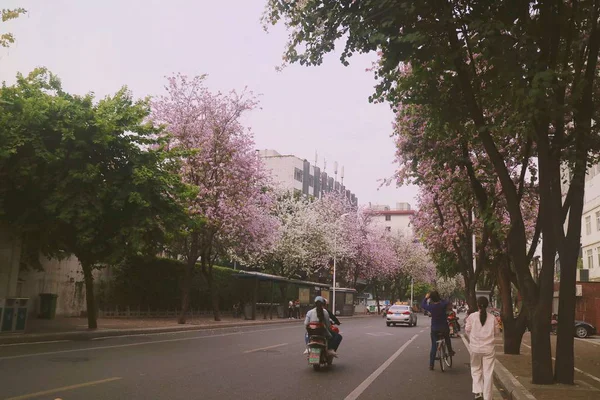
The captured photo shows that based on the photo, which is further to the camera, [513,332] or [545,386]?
[513,332]

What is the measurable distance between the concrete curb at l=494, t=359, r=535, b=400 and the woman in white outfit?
1.66 feet

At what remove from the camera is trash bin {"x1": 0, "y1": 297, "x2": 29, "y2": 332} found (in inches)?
653

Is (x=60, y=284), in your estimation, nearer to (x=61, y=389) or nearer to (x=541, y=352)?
(x=61, y=389)

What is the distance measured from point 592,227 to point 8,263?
36884mm

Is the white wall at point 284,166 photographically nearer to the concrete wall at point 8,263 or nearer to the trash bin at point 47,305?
the trash bin at point 47,305

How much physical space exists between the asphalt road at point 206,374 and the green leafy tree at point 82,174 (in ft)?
15.6

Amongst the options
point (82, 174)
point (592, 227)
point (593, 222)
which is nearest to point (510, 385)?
point (82, 174)

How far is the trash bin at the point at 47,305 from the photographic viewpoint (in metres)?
24.9

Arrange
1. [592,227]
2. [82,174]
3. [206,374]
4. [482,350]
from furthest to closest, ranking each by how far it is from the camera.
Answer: [592,227] < [82,174] < [206,374] < [482,350]

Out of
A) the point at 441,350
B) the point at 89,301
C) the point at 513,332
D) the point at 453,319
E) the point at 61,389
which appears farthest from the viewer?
the point at 453,319

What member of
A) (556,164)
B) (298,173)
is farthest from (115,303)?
(298,173)

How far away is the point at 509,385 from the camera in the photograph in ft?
32.1

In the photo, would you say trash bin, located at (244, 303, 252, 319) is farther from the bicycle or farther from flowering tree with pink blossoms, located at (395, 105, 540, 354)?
the bicycle

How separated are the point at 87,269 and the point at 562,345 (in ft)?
56.1
